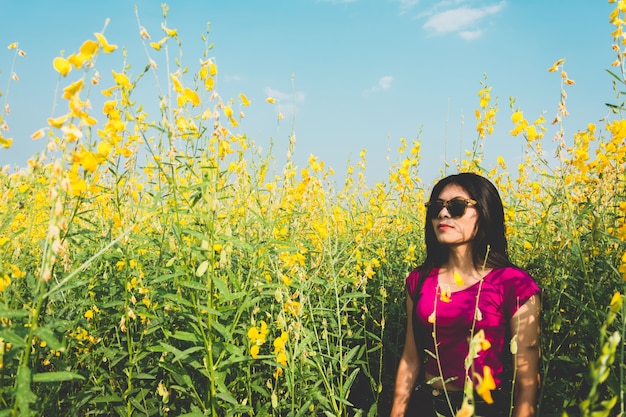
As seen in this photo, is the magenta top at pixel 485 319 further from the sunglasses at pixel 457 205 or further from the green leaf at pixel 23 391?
the green leaf at pixel 23 391

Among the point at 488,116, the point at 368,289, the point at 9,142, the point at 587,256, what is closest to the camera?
the point at 9,142

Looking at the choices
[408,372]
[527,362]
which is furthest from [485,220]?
[408,372]

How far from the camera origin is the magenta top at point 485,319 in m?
2.21

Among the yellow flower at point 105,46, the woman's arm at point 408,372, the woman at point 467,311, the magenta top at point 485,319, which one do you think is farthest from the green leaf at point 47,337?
the woman's arm at point 408,372

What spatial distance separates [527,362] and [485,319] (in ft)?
0.82

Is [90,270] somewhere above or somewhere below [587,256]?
below

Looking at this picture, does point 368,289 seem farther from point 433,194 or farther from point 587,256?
point 587,256

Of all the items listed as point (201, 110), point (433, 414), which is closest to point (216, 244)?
point (201, 110)

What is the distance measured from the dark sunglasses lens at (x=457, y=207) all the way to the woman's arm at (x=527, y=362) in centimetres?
53

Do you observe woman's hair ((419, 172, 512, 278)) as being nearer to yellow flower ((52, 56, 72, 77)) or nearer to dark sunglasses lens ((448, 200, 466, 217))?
dark sunglasses lens ((448, 200, 466, 217))

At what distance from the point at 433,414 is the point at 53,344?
176 centimetres

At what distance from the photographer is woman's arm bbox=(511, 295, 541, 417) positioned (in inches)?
80.5

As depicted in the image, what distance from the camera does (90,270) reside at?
2682 mm

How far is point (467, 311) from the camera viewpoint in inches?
89.1
